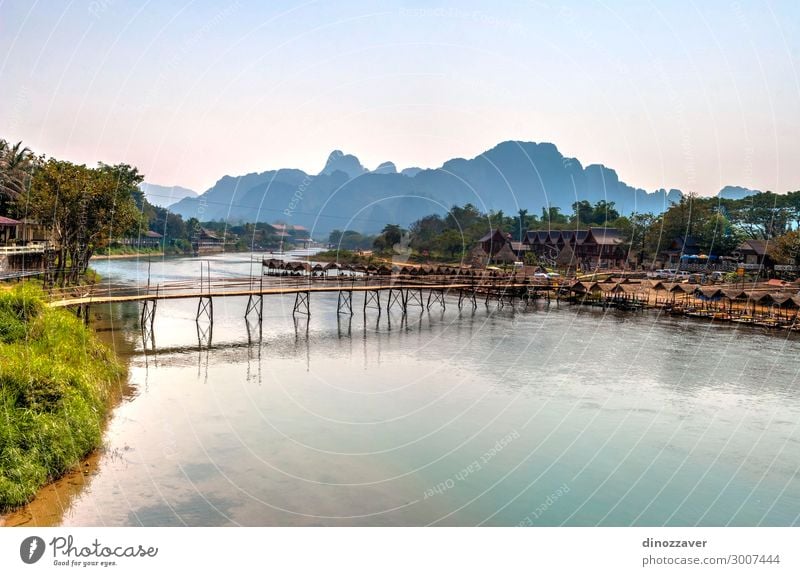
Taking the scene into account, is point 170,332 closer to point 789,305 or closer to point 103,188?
point 103,188

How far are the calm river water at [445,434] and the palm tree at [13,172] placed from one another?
1965cm

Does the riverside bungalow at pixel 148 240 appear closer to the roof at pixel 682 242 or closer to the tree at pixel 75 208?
the tree at pixel 75 208

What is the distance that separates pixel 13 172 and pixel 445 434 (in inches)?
1826

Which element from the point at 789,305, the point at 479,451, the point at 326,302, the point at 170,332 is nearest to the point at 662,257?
the point at 789,305

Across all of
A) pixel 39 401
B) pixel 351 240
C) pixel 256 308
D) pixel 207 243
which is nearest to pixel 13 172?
pixel 256 308

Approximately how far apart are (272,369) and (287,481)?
1187cm

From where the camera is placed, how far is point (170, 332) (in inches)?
1384

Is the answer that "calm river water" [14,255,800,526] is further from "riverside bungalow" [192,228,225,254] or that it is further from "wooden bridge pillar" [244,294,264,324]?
"riverside bungalow" [192,228,225,254]

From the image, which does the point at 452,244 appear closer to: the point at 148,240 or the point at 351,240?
the point at 148,240

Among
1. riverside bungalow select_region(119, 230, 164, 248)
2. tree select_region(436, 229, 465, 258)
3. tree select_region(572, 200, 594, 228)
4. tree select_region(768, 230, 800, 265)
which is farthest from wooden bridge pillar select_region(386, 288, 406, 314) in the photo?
riverside bungalow select_region(119, 230, 164, 248)

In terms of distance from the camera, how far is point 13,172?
51406 mm

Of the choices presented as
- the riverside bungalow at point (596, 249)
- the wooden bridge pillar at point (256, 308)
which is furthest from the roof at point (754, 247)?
the wooden bridge pillar at point (256, 308)

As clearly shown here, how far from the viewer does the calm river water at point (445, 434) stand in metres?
14.9

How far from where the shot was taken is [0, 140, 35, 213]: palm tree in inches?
1866
